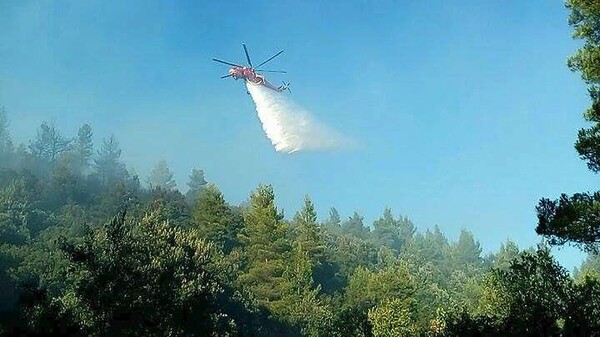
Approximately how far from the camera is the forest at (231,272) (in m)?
18.2

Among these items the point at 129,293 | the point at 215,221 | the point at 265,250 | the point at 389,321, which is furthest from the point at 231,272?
the point at 129,293

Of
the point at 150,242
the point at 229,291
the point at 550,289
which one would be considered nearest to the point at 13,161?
the point at 229,291

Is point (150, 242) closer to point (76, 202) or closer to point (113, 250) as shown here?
point (113, 250)

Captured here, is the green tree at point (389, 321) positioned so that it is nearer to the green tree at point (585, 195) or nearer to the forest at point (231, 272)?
the forest at point (231, 272)

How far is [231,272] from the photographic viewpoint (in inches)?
3570

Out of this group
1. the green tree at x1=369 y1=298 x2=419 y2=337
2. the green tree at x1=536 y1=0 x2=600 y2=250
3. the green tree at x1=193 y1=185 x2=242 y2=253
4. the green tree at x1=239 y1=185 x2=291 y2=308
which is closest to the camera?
the green tree at x1=536 y1=0 x2=600 y2=250

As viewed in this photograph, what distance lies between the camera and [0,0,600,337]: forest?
18.2m

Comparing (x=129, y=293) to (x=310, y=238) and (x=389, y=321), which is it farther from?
(x=310, y=238)

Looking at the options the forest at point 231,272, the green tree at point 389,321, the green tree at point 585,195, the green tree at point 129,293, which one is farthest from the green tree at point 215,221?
the green tree at point 585,195

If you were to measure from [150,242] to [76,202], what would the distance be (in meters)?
128

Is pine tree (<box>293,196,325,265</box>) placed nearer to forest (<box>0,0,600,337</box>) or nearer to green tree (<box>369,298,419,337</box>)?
forest (<box>0,0,600,337</box>)

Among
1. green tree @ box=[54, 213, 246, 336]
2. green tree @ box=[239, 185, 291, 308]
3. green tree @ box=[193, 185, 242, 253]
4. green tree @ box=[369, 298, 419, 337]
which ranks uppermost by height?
green tree @ box=[193, 185, 242, 253]

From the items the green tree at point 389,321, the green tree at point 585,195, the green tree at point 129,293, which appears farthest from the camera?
the green tree at point 389,321

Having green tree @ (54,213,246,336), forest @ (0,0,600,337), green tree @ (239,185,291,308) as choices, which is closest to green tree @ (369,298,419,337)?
forest @ (0,0,600,337)
